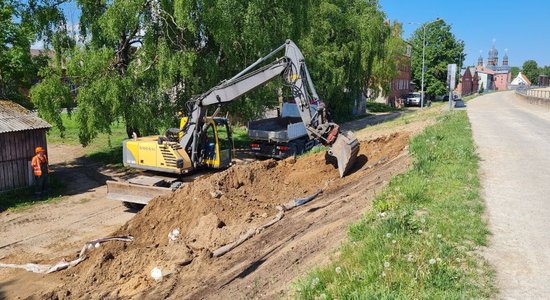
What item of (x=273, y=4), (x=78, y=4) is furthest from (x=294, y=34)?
(x=78, y=4)

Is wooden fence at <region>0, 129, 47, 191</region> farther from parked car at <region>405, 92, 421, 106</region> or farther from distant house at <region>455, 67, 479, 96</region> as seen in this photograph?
distant house at <region>455, 67, 479, 96</region>

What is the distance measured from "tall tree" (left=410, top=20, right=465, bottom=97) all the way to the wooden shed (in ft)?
196

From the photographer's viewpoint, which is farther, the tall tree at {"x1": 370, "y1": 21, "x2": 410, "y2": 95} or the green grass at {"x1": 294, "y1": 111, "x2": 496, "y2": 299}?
the tall tree at {"x1": 370, "y1": 21, "x2": 410, "y2": 95}

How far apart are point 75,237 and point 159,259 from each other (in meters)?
3.73

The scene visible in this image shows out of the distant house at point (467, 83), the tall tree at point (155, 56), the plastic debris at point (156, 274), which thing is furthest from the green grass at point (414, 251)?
the distant house at point (467, 83)

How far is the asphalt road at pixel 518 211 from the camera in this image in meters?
5.07

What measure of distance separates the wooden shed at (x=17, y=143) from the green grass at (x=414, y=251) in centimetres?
1247

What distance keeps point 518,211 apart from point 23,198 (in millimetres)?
14025

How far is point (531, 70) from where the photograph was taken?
161m

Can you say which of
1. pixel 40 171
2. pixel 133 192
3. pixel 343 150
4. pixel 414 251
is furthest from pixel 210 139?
pixel 414 251

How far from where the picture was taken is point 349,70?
31984 mm

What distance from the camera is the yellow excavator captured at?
40.3ft

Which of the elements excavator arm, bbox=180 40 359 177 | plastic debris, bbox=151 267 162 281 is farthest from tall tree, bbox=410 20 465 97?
plastic debris, bbox=151 267 162 281

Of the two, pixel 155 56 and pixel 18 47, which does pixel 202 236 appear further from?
pixel 18 47
